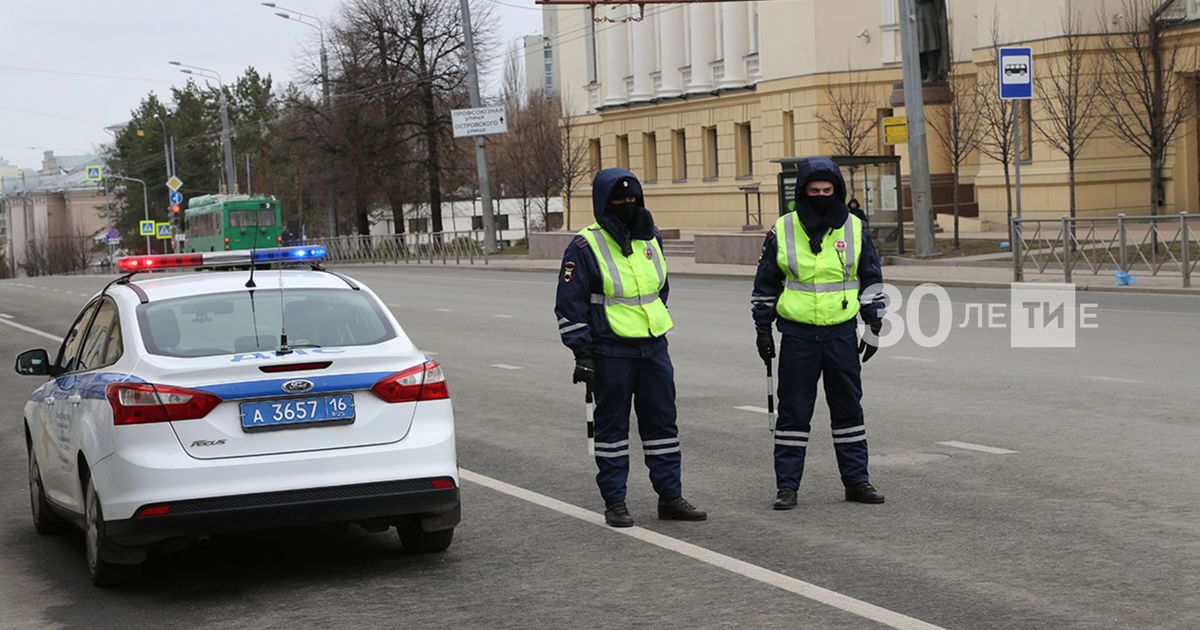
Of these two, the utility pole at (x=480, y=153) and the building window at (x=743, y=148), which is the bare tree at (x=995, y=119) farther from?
the utility pole at (x=480, y=153)

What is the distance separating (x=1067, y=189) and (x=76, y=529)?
3393 centimetres

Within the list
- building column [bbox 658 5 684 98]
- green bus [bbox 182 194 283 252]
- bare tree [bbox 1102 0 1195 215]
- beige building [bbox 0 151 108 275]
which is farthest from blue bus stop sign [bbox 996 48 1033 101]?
beige building [bbox 0 151 108 275]

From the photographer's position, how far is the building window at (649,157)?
6134 centimetres

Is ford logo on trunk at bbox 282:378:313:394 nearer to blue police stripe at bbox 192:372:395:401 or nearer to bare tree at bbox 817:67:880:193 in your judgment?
blue police stripe at bbox 192:372:395:401

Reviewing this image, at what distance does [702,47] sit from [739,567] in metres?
51.1

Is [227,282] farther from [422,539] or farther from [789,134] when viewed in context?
[789,134]

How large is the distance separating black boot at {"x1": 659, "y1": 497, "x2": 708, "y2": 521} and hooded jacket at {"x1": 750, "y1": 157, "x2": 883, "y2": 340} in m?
1.02

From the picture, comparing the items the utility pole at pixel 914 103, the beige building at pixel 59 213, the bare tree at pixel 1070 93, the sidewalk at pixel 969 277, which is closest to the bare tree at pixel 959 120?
the bare tree at pixel 1070 93

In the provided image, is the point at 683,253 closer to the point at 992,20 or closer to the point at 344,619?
the point at 992,20

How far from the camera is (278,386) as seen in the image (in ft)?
23.4

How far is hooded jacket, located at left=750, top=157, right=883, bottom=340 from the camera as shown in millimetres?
8602

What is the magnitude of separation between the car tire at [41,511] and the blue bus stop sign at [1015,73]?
20.5 meters

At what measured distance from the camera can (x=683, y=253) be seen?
156 ft

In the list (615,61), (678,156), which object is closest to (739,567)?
(678,156)
